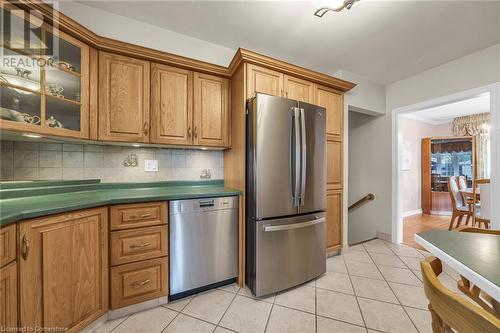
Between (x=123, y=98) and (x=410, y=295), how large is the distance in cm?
311

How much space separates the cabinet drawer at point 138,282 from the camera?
4.70ft

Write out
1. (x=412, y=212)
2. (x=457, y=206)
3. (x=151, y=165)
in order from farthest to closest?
(x=412, y=212) → (x=457, y=206) → (x=151, y=165)

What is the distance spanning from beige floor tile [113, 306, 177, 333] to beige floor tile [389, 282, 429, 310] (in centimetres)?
194

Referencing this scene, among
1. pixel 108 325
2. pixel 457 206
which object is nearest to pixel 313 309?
pixel 108 325

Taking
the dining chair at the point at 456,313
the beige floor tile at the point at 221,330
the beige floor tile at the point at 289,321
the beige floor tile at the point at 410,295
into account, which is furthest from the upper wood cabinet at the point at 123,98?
the beige floor tile at the point at 410,295

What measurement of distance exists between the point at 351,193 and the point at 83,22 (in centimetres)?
426

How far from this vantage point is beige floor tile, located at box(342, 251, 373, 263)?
239cm

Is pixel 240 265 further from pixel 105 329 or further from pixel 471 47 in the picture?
pixel 471 47

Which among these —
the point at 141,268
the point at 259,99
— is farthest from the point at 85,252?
the point at 259,99

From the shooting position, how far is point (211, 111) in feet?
6.73

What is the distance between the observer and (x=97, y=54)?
1.64m

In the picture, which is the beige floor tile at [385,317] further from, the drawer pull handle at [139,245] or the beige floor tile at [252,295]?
the drawer pull handle at [139,245]

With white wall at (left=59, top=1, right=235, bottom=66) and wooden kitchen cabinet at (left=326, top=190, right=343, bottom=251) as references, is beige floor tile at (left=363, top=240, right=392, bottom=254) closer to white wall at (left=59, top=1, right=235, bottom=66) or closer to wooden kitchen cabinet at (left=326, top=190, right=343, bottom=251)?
wooden kitchen cabinet at (left=326, top=190, right=343, bottom=251)

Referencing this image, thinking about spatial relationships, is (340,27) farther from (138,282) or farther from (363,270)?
(138,282)
